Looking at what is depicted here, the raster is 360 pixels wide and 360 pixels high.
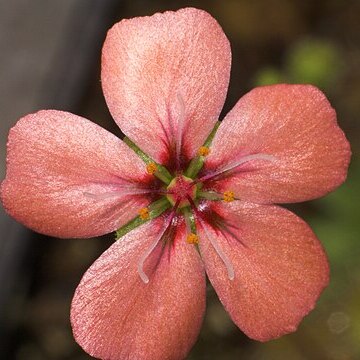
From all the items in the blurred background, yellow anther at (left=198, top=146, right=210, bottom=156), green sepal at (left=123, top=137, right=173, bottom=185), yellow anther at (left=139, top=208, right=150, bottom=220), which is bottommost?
the blurred background

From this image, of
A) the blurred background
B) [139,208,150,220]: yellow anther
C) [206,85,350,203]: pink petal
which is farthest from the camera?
the blurred background

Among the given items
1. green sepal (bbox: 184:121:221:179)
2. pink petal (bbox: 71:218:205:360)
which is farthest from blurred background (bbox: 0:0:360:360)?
pink petal (bbox: 71:218:205:360)

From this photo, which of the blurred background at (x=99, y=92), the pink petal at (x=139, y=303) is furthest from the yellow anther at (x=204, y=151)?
the blurred background at (x=99, y=92)

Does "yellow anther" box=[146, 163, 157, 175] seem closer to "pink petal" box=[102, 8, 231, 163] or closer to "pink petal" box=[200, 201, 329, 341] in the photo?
"pink petal" box=[102, 8, 231, 163]

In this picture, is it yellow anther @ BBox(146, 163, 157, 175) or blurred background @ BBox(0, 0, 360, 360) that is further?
blurred background @ BBox(0, 0, 360, 360)

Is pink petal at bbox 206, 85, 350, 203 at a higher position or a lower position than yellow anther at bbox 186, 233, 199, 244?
higher

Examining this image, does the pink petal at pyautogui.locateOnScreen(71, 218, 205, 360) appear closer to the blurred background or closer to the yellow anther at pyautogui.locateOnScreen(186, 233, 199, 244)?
the yellow anther at pyautogui.locateOnScreen(186, 233, 199, 244)

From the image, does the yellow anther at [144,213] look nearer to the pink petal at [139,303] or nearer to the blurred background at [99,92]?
the pink petal at [139,303]

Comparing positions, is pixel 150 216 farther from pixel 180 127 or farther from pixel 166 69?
pixel 166 69

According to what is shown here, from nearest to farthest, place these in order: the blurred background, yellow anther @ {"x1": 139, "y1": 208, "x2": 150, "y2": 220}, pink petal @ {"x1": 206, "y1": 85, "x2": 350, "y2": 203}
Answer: pink petal @ {"x1": 206, "y1": 85, "x2": 350, "y2": 203}, yellow anther @ {"x1": 139, "y1": 208, "x2": 150, "y2": 220}, the blurred background
